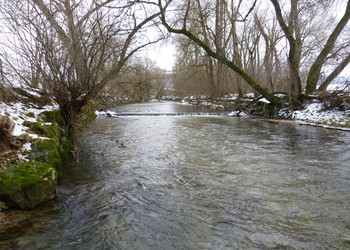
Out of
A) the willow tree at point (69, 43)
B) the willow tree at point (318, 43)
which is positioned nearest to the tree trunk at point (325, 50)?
the willow tree at point (318, 43)

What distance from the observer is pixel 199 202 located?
12.2ft

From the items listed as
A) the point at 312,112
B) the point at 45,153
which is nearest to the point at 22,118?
the point at 45,153

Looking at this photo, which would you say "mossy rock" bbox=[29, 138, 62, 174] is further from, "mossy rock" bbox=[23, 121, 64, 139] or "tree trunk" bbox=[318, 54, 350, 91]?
"tree trunk" bbox=[318, 54, 350, 91]

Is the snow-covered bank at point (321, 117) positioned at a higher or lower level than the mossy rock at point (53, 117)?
lower

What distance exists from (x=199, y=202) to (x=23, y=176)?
2629mm

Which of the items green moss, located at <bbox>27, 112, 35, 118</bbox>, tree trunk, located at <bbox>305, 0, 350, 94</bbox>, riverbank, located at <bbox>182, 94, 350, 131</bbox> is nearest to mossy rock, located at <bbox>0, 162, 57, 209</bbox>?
green moss, located at <bbox>27, 112, 35, 118</bbox>

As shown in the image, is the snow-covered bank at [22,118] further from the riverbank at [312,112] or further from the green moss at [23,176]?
the riverbank at [312,112]

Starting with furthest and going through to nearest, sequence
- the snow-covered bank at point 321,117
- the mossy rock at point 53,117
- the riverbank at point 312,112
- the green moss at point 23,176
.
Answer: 1. the riverbank at point 312,112
2. the snow-covered bank at point 321,117
3. the mossy rock at point 53,117
4. the green moss at point 23,176

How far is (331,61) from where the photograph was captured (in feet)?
46.1

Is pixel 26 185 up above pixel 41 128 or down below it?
below

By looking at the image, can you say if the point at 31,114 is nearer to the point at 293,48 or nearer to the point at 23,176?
the point at 23,176

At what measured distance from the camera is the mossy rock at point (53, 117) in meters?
6.68

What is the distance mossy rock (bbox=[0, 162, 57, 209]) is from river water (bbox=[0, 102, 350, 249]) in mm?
262

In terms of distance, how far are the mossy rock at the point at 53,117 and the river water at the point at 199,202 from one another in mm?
1546
